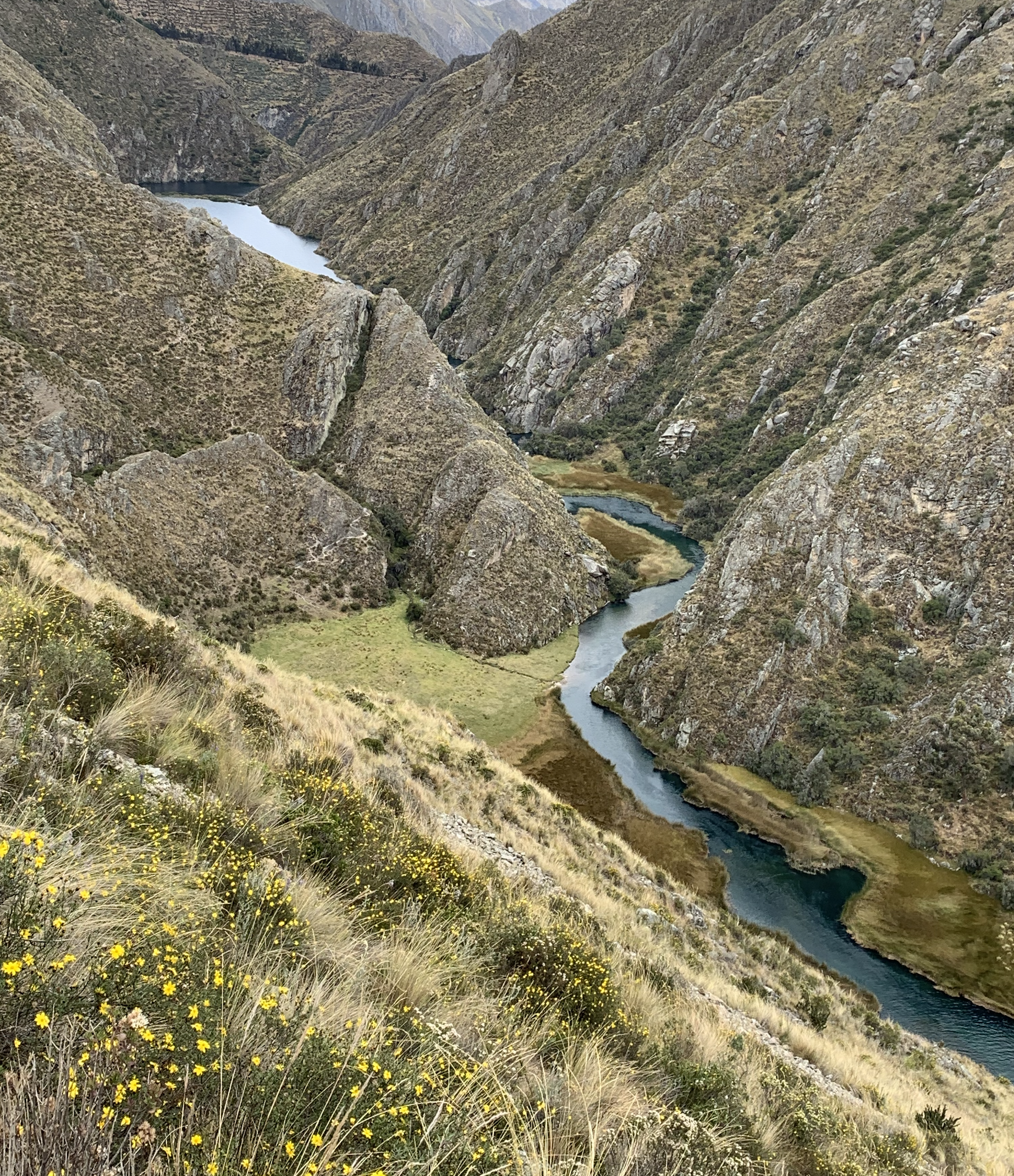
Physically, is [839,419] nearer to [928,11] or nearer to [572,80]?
[928,11]

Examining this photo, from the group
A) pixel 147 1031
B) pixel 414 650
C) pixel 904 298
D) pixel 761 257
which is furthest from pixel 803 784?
pixel 761 257

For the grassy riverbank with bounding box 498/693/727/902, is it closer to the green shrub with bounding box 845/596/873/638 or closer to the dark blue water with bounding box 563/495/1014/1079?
the dark blue water with bounding box 563/495/1014/1079

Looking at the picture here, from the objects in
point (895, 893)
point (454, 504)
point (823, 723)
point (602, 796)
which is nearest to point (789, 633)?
point (823, 723)

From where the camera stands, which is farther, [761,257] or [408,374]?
[761,257]

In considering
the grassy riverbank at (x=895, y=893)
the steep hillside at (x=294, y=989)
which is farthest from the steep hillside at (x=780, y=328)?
the steep hillside at (x=294, y=989)

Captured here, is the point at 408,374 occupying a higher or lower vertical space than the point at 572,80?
lower

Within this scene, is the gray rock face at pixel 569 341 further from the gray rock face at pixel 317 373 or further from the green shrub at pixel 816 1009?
the green shrub at pixel 816 1009
